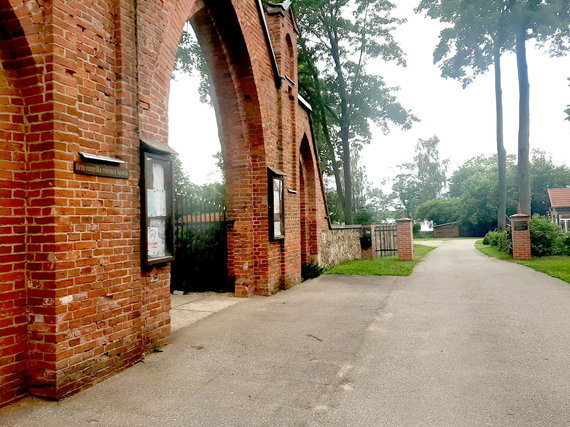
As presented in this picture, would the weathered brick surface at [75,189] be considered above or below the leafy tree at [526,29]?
below

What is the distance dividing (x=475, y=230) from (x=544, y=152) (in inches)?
1098

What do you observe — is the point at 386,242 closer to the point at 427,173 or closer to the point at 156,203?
the point at 156,203

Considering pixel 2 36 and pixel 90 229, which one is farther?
pixel 90 229

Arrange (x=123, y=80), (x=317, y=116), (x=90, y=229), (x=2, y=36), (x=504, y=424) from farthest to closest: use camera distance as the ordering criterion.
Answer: (x=317, y=116) < (x=123, y=80) < (x=90, y=229) < (x=2, y=36) < (x=504, y=424)

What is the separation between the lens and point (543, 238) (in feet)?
48.1

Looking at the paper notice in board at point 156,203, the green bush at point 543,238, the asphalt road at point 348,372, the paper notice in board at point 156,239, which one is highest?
the paper notice in board at point 156,203

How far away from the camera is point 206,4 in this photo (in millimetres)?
6527

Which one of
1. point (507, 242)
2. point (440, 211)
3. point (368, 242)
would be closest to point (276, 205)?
point (368, 242)

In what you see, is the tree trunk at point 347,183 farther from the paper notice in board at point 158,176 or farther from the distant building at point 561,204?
the distant building at point 561,204

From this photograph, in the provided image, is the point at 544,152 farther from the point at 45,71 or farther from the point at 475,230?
the point at 45,71

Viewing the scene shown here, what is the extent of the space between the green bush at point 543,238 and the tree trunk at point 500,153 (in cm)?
747

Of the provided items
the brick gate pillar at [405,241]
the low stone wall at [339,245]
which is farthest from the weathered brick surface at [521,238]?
the low stone wall at [339,245]

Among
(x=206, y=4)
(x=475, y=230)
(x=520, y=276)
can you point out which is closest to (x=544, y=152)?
Result: (x=475, y=230)

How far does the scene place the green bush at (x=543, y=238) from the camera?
47.9ft
